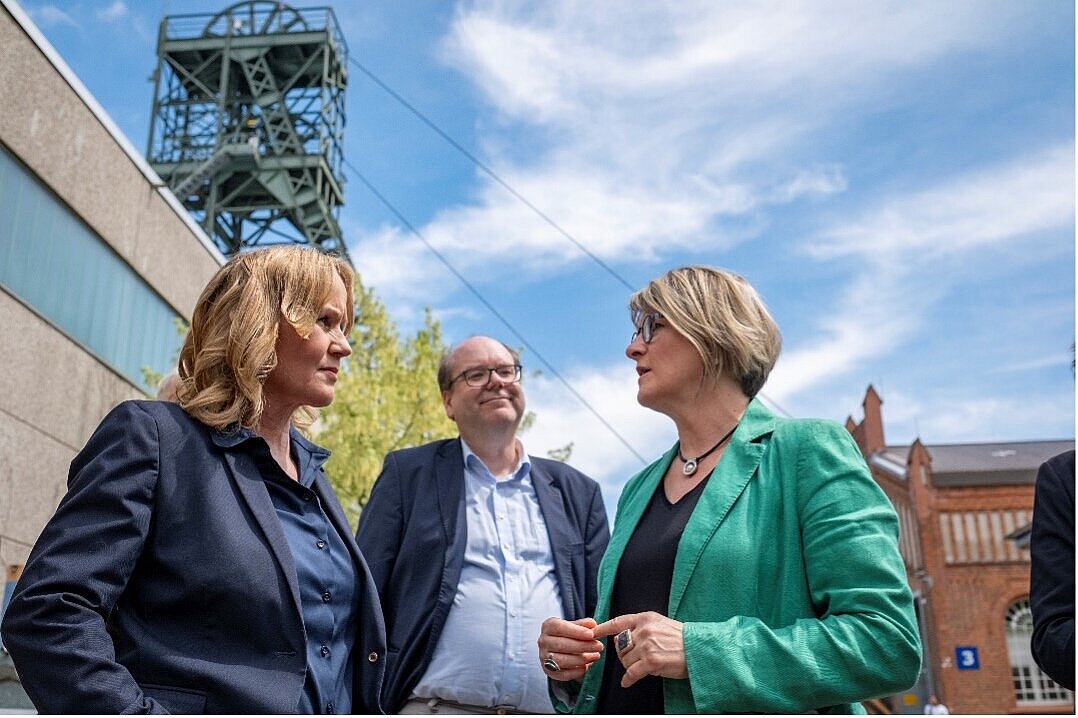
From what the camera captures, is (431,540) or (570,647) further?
(431,540)

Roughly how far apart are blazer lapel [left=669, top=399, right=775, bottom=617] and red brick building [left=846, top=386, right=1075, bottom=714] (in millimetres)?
39898

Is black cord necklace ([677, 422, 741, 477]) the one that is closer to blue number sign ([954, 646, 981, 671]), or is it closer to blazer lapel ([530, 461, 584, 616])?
blazer lapel ([530, 461, 584, 616])

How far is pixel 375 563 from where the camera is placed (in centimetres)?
437

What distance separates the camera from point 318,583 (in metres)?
2.41

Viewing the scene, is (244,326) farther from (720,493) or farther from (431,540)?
(431,540)

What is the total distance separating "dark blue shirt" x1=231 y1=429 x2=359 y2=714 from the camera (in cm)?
235

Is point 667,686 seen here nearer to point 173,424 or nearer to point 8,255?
point 173,424

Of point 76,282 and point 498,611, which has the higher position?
point 76,282

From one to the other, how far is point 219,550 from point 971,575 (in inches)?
1848

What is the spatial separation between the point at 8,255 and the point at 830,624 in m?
14.2

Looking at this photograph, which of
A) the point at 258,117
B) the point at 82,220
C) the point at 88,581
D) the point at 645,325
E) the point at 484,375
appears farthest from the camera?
the point at 258,117

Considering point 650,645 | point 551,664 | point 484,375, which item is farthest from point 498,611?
point 650,645

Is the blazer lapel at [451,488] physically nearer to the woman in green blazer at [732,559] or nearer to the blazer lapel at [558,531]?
the blazer lapel at [558,531]

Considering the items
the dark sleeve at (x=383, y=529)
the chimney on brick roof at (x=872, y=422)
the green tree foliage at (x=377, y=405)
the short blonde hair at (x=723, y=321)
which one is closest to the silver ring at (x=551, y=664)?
the short blonde hair at (x=723, y=321)
